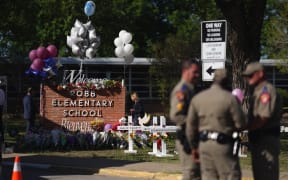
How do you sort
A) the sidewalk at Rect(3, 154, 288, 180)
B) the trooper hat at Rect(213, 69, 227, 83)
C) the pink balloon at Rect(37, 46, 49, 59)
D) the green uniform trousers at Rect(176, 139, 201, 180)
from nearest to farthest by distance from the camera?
the trooper hat at Rect(213, 69, 227, 83)
the green uniform trousers at Rect(176, 139, 201, 180)
the sidewalk at Rect(3, 154, 288, 180)
the pink balloon at Rect(37, 46, 49, 59)

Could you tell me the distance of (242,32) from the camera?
18656 millimetres

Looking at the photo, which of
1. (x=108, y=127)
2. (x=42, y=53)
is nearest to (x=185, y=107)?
(x=108, y=127)

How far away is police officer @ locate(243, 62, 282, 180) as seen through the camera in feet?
26.7

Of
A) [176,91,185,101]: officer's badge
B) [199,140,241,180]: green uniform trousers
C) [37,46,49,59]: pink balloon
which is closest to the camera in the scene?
[199,140,241,180]: green uniform trousers

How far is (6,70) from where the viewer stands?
4238 centimetres

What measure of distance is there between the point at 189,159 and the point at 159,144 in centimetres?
992

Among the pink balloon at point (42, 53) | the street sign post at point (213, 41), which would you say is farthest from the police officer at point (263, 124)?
the pink balloon at point (42, 53)

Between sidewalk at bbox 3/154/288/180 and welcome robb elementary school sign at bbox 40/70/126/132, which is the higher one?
welcome robb elementary school sign at bbox 40/70/126/132

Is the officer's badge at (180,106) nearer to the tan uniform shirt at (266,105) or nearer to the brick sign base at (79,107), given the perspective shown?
the tan uniform shirt at (266,105)

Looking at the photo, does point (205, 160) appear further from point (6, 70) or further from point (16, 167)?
point (6, 70)

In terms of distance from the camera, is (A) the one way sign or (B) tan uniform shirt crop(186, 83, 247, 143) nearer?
(B) tan uniform shirt crop(186, 83, 247, 143)

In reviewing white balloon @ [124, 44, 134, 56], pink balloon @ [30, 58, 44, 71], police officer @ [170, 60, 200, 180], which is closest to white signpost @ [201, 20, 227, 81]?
police officer @ [170, 60, 200, 180]

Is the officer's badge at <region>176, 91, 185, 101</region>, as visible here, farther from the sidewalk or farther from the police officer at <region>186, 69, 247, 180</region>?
the sidewalk

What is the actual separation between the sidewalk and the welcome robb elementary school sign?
4.19 metres
